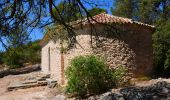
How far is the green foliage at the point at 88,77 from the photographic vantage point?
1827cm

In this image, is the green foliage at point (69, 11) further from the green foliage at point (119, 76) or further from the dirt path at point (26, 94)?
the dirt path at point (26, 94)

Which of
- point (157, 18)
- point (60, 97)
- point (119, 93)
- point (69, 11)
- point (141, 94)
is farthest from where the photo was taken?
point (157, 18)

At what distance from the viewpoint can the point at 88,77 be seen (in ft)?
60.0

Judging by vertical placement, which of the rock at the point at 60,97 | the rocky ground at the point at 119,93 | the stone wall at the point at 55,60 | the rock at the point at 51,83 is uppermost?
the stone wall at the point at 55,60

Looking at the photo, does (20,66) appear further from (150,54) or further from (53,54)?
(150,54)

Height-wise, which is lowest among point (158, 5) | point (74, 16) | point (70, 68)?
point (70, 68)

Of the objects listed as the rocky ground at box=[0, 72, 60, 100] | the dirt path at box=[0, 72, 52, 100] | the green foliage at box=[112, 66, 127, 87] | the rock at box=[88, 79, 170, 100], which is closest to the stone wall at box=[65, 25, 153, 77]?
the green foliage at box=[112, 66, 127, 87]

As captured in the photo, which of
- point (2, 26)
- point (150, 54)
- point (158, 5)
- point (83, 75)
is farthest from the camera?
point (158, 5)

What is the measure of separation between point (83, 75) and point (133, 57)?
3.58 m

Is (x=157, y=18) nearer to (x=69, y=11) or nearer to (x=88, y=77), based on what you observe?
(x=88, y=77)

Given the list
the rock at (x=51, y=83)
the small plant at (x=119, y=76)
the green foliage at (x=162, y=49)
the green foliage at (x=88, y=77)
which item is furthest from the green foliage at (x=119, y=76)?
the green foliage at (x=162, y=49)

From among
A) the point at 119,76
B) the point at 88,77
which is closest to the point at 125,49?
the point at 119,76

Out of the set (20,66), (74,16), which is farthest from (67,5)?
(20,66)

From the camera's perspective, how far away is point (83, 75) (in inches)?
725
